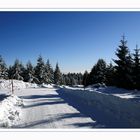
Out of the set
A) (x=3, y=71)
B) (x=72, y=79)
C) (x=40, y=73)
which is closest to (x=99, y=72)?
(x=40, y=73)

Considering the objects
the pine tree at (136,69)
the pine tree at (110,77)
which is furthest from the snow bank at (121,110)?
the pine tree at (110,77)

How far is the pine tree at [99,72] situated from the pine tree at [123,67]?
18.7m

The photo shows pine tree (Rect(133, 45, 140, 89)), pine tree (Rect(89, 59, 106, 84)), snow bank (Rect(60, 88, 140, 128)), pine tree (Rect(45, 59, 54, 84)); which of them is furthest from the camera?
pine tree (Rect(45, 59, 54, 84))

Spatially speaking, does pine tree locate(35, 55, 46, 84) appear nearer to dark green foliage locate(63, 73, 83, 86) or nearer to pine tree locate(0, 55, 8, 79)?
pine tree locate(0, 55, 8, 79)

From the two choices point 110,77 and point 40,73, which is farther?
point 40,73

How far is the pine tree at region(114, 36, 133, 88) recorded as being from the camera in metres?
49.7

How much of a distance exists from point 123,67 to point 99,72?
2023cm

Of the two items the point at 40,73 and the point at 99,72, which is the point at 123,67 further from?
the point at 40,73

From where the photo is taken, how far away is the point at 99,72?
71188 millimetres

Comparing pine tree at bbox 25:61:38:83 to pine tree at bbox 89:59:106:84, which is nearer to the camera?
pine tree at bbox 89:59:106:84

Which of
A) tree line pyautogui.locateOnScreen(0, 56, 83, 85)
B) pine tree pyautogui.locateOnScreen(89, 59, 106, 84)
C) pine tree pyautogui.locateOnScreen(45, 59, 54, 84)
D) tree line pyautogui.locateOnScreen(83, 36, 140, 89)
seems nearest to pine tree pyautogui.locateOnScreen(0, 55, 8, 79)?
tree line pyautogui.locateOnScreen(0, 56, 83, 85)

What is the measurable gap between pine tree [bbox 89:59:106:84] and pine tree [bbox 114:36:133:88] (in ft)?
61.5

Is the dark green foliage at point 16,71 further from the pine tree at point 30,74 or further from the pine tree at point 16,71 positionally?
the pine tree at point 30,74
